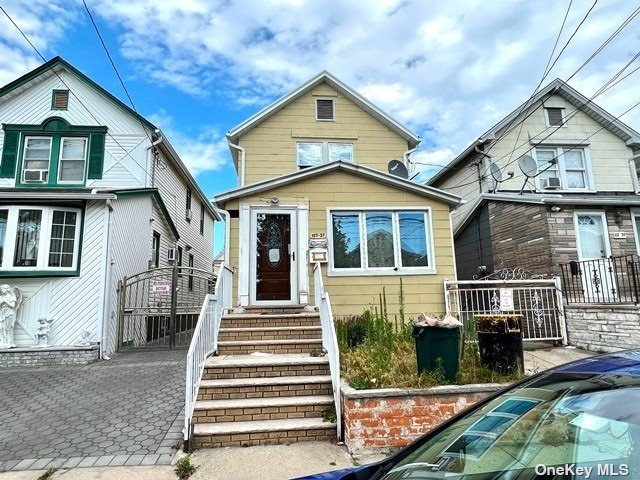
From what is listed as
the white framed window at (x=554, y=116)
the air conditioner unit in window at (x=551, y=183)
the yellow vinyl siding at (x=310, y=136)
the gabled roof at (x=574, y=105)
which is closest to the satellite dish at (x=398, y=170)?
the yellow vinyl siding at (x=310, y=136)

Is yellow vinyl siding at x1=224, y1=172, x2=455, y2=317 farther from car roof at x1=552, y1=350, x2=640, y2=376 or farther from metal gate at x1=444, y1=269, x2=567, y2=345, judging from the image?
car roof at x1=552, y1=350, x2=640, y2=376

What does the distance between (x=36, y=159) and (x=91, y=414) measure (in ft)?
31.9

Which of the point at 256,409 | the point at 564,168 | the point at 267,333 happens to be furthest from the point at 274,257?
the point at 564,168

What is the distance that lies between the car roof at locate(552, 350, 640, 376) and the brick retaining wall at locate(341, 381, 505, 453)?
2.45 meters

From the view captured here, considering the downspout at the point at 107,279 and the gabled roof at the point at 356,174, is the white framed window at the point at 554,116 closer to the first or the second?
the gabled roof at the point at 356,174

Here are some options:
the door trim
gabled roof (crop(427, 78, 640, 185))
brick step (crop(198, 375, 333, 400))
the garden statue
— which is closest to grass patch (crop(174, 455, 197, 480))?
brick step (crop(198, 375, 333, 400))

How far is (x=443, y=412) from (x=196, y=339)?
2892 mm

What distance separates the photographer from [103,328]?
829 cm

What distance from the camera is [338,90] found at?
480 inches

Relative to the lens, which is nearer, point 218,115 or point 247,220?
point 247,220

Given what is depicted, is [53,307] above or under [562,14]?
under

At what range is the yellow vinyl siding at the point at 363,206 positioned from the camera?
7836 millimetres

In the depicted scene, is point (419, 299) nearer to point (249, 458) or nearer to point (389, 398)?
point (389, 398)

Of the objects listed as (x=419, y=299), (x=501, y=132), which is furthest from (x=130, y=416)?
(x=501, y=132)
